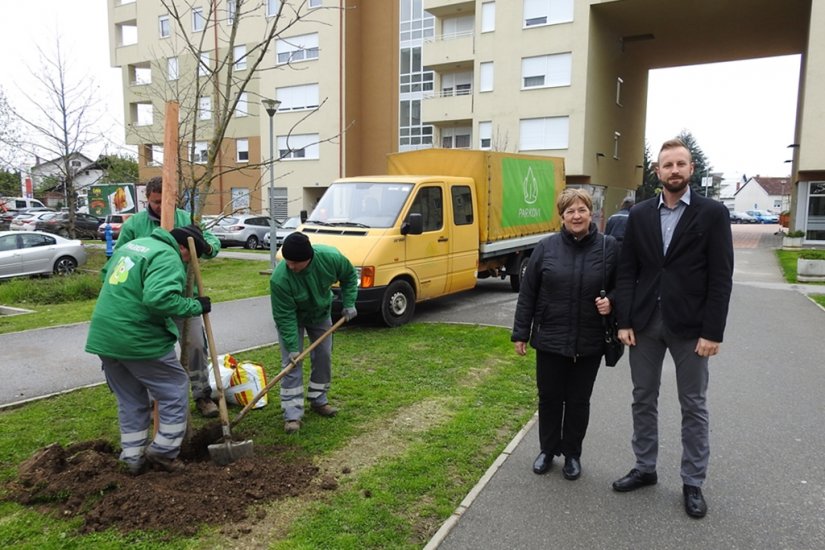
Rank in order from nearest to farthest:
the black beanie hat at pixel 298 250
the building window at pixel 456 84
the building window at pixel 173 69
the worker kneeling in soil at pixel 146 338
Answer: the worker kneeling in soil at pixel 146 338
the black beanie hat at pixel 298 250
the building window at pixel 173 69
the building window at pixel 456 84

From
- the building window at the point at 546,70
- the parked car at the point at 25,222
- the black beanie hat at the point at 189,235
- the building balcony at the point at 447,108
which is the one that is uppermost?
the building window at the point at 546,70

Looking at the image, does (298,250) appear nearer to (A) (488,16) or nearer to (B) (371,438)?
(B) (371,438)

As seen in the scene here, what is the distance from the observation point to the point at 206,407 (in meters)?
5.16

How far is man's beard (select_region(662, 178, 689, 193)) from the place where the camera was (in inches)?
133

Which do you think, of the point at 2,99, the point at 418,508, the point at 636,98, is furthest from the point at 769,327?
the point at 2,99

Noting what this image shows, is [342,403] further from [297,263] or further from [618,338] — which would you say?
[618,338]

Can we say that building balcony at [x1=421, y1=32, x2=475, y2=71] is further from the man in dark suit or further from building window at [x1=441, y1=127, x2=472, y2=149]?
the man in dark suit


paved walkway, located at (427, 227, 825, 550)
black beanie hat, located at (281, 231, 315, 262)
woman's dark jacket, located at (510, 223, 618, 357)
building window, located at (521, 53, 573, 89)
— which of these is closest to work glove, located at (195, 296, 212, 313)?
black beanie hat, located at (281, 231, 315, 262)

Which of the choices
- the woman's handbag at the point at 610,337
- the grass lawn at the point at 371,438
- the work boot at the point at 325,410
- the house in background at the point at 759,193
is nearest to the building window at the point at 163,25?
the grass lawn at the point at 371,438

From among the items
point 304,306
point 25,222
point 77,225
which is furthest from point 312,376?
point 25,222

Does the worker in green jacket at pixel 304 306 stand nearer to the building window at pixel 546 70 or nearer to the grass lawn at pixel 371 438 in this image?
the grass lawn at pixel 371 438

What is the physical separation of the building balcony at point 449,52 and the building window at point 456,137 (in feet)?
10.8

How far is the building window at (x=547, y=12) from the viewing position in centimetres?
2775

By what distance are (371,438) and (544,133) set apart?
26.1 m
